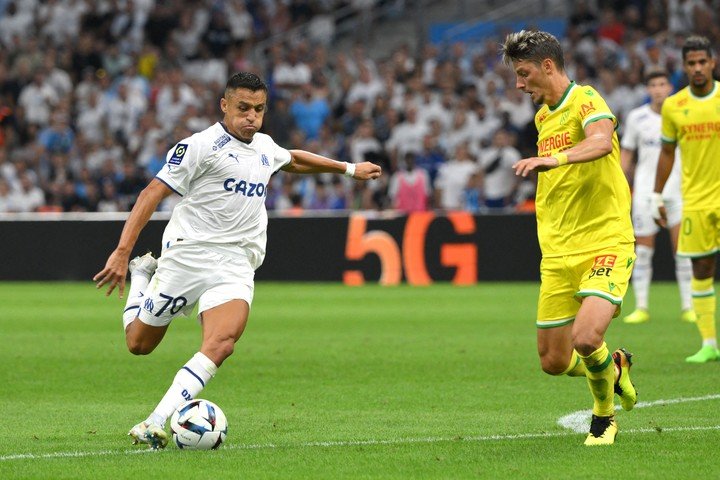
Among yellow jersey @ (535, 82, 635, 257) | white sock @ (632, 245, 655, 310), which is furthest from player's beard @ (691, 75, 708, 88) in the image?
white sock @ (632, 245, 655, 310)

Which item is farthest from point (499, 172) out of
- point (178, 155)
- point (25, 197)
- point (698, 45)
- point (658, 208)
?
point (178, 155)

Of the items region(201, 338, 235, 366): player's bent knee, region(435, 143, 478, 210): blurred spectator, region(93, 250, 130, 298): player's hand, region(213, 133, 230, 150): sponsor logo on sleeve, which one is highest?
region(213, 133, 230, 150): sponsor logo on sleeve

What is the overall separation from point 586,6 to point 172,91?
27.6 feet

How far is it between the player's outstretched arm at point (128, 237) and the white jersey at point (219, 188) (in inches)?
6.2

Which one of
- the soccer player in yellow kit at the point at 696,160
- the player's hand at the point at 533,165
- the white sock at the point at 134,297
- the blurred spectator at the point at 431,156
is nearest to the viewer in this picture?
the player's hand at the point at 533,165

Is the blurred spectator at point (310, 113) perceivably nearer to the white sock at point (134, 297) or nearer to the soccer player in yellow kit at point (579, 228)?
the white sock at point (134, 297)

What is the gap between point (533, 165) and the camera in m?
6.85

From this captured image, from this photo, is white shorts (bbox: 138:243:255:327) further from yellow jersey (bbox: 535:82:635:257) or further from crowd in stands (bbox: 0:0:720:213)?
crowd in stands (bbox: 0:0:720:213)

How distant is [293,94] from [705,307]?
1631 centimetres

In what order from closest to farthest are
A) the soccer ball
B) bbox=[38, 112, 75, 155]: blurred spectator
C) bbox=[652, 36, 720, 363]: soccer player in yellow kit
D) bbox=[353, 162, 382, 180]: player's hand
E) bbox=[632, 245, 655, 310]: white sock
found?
the soccer ball < bbox=[353, 162, 382, 180]: player's hand < bbox=[652, 36, 720, 363]: soccer player in yellow kit < bbox=[632, 245, 655, 310]: white sock < bbox=[38, 112, 75, 155]: blurred spectator

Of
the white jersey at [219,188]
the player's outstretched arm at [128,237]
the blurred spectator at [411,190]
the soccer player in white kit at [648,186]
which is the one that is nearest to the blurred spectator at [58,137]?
the blurred spectator at [411,190]

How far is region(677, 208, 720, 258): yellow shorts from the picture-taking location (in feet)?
37.2

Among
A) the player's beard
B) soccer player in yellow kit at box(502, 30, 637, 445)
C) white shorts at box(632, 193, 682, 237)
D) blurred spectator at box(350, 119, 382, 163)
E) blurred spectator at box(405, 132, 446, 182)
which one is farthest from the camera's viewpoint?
blurred spectator at box(350, 119, 382, 163)

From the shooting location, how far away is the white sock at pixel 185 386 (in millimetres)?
7355
